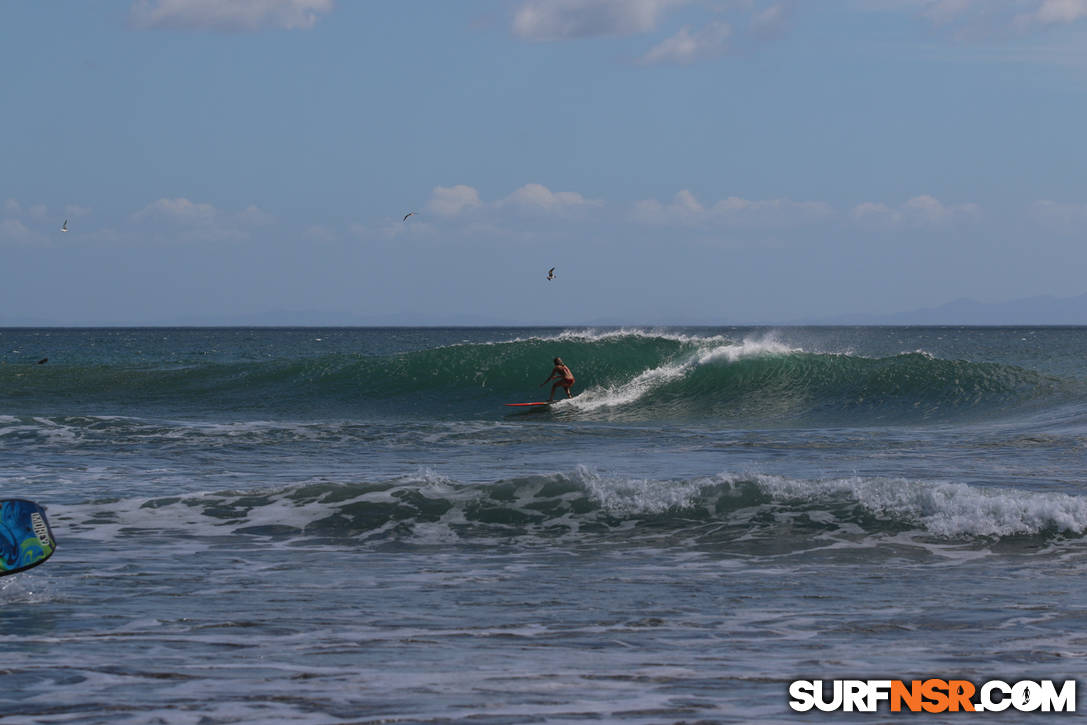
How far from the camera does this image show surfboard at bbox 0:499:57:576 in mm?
6918

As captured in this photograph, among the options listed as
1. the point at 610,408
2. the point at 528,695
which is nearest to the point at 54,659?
the point at 528,695

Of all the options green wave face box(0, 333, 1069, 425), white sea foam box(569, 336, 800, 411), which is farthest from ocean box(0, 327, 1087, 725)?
white sea foam box(569, 336, 800, 411)

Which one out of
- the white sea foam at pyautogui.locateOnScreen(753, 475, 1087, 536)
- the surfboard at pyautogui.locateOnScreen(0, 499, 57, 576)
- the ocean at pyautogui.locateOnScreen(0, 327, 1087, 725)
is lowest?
the ocean at pyautogui.locateOnScreen(0, 327, 1087, 725)

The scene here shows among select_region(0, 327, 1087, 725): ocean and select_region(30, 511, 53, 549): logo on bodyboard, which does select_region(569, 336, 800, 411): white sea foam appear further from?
select_region(30, 511, 53, 549): logo on bodyboard

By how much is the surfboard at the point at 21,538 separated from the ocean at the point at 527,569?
26cm

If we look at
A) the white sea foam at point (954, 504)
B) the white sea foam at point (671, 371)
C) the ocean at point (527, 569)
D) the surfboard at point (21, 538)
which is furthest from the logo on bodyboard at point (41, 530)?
the white sea foam at point (671, 371)

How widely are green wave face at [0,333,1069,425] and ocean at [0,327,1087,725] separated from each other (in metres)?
4.06

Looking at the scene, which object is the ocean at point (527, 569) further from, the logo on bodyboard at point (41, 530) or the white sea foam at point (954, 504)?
the logo on bodyboard at point (41, 530)

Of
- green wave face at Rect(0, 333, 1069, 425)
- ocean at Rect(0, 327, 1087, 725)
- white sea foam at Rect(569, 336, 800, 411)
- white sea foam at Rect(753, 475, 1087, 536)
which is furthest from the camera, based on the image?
white sea foam at Rect(569, 336, 800, 411)

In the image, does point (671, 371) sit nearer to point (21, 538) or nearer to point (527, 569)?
point (527, 569)

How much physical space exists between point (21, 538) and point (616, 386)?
22536 mm

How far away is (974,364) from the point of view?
92.7 ft

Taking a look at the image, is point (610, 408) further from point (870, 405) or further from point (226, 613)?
point (226, 613)

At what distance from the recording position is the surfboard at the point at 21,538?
692cm
